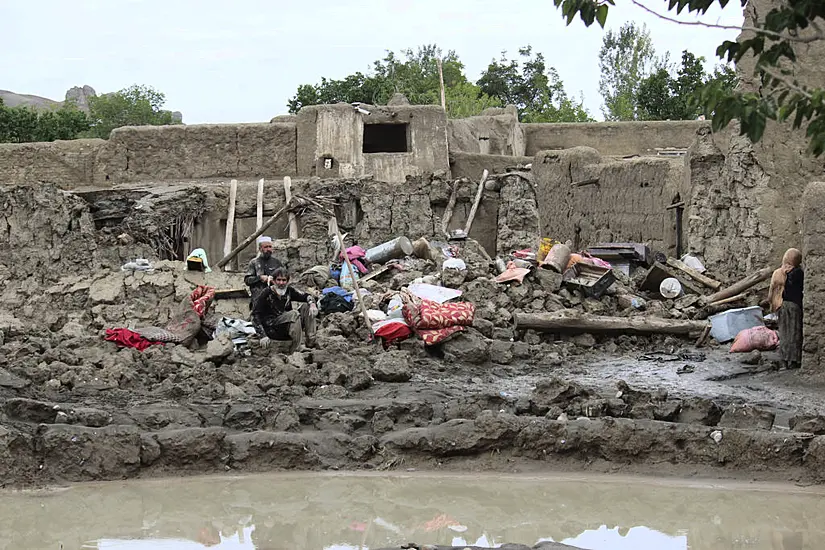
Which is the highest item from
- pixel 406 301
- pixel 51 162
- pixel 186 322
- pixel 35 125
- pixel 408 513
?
pixel 35 125

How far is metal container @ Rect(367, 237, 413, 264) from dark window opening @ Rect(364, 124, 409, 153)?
8.70m

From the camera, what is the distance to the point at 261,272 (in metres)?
12.6

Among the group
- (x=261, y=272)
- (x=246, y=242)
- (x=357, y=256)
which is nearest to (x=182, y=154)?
(x=246, y=242)

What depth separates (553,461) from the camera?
888 centimetres

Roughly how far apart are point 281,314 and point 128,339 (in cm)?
173

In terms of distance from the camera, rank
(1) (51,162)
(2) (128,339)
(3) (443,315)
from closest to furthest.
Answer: (3) (443,315)
(2) (128,339)
(1) (51,162)

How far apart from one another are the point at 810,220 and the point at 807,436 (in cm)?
262

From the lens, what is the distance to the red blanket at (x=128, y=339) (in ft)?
41.7

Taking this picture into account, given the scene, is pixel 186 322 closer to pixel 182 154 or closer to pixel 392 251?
pixel 392 251

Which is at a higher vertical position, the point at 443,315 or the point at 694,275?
the point at 694,275

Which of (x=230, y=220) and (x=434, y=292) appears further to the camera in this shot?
(x=230, y=220)

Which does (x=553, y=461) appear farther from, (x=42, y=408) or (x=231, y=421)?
(x=42, y=408)

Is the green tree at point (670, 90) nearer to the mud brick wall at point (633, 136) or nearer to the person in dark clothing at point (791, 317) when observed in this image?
the mud brick wall at point (633, 136)

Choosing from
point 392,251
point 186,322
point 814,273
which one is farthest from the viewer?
point 392,251
